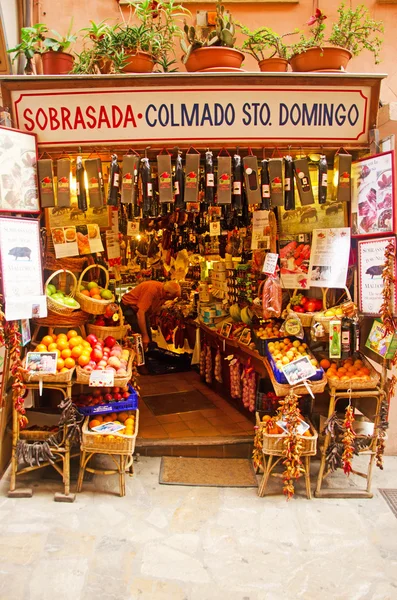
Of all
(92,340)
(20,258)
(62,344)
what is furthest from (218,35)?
(62,344)

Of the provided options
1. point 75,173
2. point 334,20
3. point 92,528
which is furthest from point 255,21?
point 92,528

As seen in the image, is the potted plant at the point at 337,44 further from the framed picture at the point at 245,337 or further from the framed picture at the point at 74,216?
the framed picture at the point at 245,337

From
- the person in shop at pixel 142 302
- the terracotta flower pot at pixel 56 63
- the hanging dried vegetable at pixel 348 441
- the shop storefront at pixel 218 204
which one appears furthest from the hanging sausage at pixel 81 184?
the person in shop at pixel 142 302

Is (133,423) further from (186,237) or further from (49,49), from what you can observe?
(186,237)

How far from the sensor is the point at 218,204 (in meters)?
4.87

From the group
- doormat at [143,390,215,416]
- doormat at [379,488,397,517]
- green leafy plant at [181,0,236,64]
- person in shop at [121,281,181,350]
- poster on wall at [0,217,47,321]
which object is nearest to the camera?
poster on wall at [0,217,47,321]

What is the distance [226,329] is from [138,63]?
3.63 meters

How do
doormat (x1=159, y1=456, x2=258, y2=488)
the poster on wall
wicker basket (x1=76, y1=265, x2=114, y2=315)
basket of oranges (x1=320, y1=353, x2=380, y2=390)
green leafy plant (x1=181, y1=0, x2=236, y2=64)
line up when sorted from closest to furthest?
the poster on wall → basket of oranges (x1=320, y1=353, x2=380, y2=390) → green leafy plant (x1=181, y1=0, x2=236, y2=64) → doormat (x1=159, y1=456, x2=258, y2=488) → wicker basket (x1=76, y1=265, x2=114, y2=315)

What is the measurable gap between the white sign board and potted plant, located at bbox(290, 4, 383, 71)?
289 mm

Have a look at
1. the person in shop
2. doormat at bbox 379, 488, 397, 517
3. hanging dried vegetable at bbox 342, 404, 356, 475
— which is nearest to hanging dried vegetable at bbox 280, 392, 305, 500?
hanging dried vegetable at bbox 342, 404, 356, 475

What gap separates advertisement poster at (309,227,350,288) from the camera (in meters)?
4.89

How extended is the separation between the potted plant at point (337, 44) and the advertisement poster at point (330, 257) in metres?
1.71

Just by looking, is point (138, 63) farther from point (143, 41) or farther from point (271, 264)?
point (271, 264)

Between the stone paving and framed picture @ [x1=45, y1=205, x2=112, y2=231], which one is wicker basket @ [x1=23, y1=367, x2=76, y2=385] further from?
framed picture @ [x1=45, y1=205, x2=112, y2=231]
